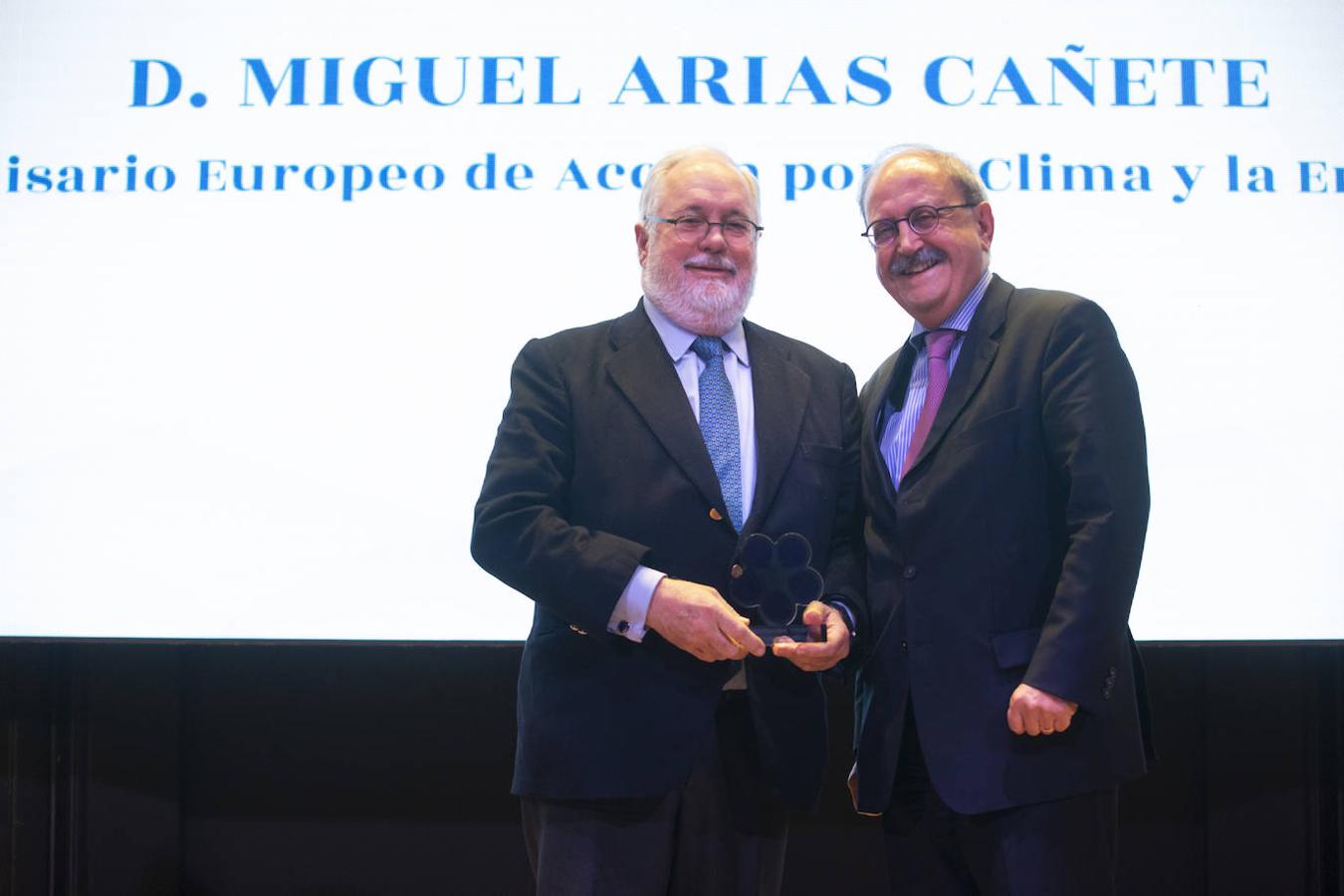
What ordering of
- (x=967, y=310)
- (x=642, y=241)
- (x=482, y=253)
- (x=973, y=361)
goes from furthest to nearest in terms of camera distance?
1. (x=482, y=253)
2. (x=642, y=241)
3. (x=967, y=310)
4. (x=973, y=361)

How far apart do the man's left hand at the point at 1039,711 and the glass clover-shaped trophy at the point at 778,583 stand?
0.30 m

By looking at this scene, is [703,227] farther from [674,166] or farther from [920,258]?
[920,258]

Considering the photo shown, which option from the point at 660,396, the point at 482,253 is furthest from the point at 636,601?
the point at 482,253

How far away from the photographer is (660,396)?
193 cm

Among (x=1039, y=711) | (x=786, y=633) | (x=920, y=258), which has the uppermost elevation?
(x=920, y=258)

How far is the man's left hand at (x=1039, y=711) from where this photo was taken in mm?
1671

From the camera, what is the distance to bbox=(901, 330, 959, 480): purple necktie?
1.91 metres

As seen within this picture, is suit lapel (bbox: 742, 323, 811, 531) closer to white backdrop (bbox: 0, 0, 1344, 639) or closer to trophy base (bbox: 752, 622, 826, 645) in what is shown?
trophy base (bbox: 752, 622, 826, 645)

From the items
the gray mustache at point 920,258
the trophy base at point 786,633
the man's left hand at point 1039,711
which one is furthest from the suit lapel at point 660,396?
the man's left hand at point 1039,711

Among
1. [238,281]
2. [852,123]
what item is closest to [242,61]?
[238,281]

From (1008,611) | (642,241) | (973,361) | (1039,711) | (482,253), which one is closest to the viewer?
(1039,711)

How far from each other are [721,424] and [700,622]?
0.40 meters

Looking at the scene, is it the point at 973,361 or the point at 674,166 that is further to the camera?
the point at 674,166

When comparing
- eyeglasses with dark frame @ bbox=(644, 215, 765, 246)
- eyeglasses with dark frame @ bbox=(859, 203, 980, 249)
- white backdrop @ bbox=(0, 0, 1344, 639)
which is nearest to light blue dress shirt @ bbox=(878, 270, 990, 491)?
eyeglasses with dark frame @ bbox=(859, 203, 980, 249)
